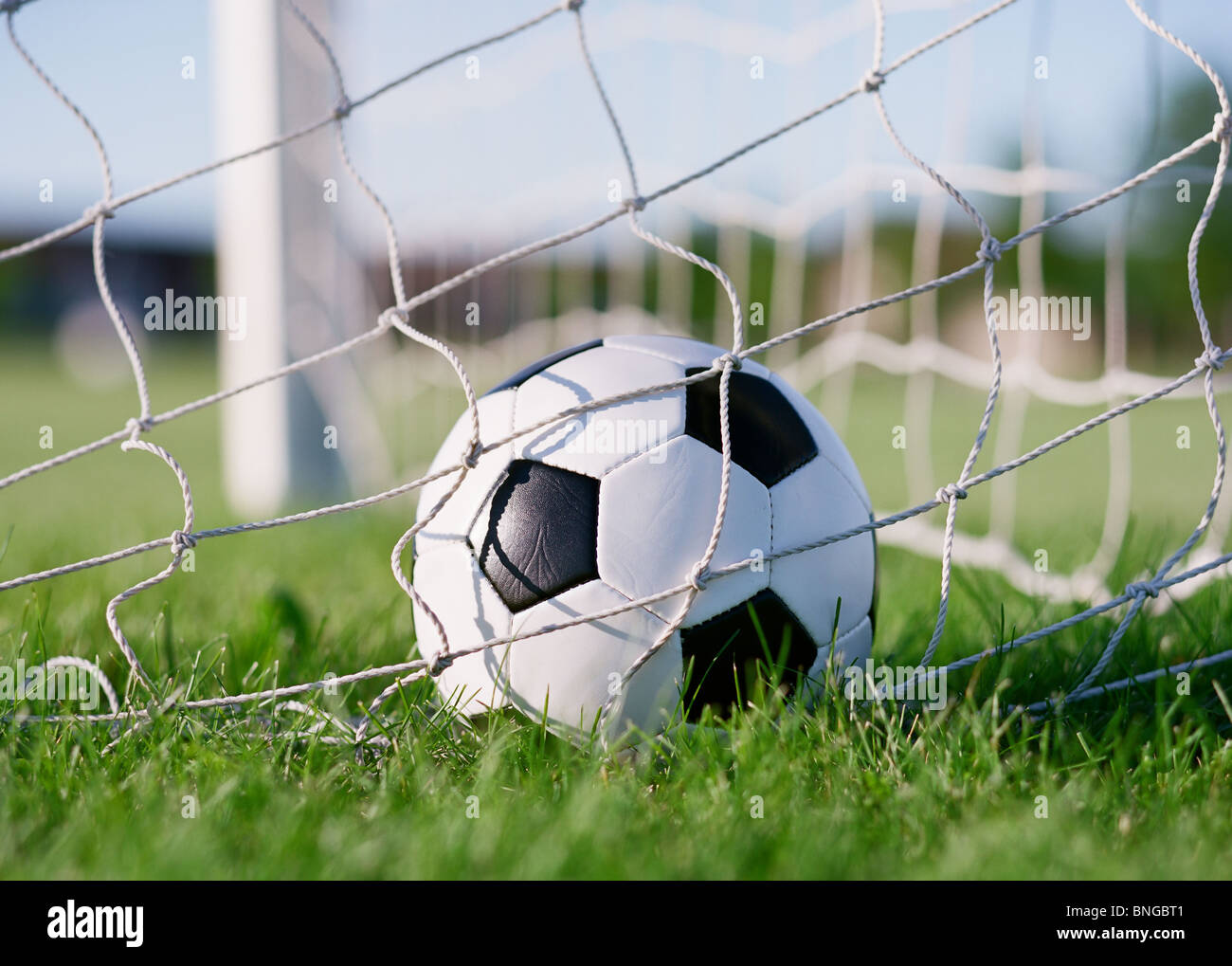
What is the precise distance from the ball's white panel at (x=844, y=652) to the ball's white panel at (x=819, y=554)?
0.05 ft

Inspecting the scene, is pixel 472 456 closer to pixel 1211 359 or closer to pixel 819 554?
pixel 819 554

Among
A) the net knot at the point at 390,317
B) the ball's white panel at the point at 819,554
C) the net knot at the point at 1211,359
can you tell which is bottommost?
the ball's white panel at the point at 819,554

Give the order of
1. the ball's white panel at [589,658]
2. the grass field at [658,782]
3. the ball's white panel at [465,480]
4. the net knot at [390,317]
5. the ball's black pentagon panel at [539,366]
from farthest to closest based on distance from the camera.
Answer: the net knot at [390,317]
the ball's black pentagon panel at [539,366]
the ball's white panel at [465,480]
the ball's white panel at [589,658]
the grass field at [658,782]

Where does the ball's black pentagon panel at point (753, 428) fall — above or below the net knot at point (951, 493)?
above

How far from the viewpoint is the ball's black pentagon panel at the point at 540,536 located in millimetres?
1604

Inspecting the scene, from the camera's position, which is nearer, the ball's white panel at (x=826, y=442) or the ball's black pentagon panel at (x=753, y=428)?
the ball's black pentagon panel at (x=753, y=428)

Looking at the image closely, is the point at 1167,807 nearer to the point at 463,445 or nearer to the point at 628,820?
the point at 628,820

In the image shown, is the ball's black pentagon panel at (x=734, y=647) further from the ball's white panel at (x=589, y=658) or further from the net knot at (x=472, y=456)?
the net knot at (x=472, y=456)

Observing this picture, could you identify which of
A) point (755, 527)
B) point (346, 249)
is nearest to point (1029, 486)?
point (346, 249)

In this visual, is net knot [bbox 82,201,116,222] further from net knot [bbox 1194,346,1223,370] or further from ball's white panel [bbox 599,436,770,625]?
net knot [bbox 1194,346,1223,370]

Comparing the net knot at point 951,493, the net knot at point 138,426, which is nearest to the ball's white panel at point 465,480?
the net knot at point 138,426
